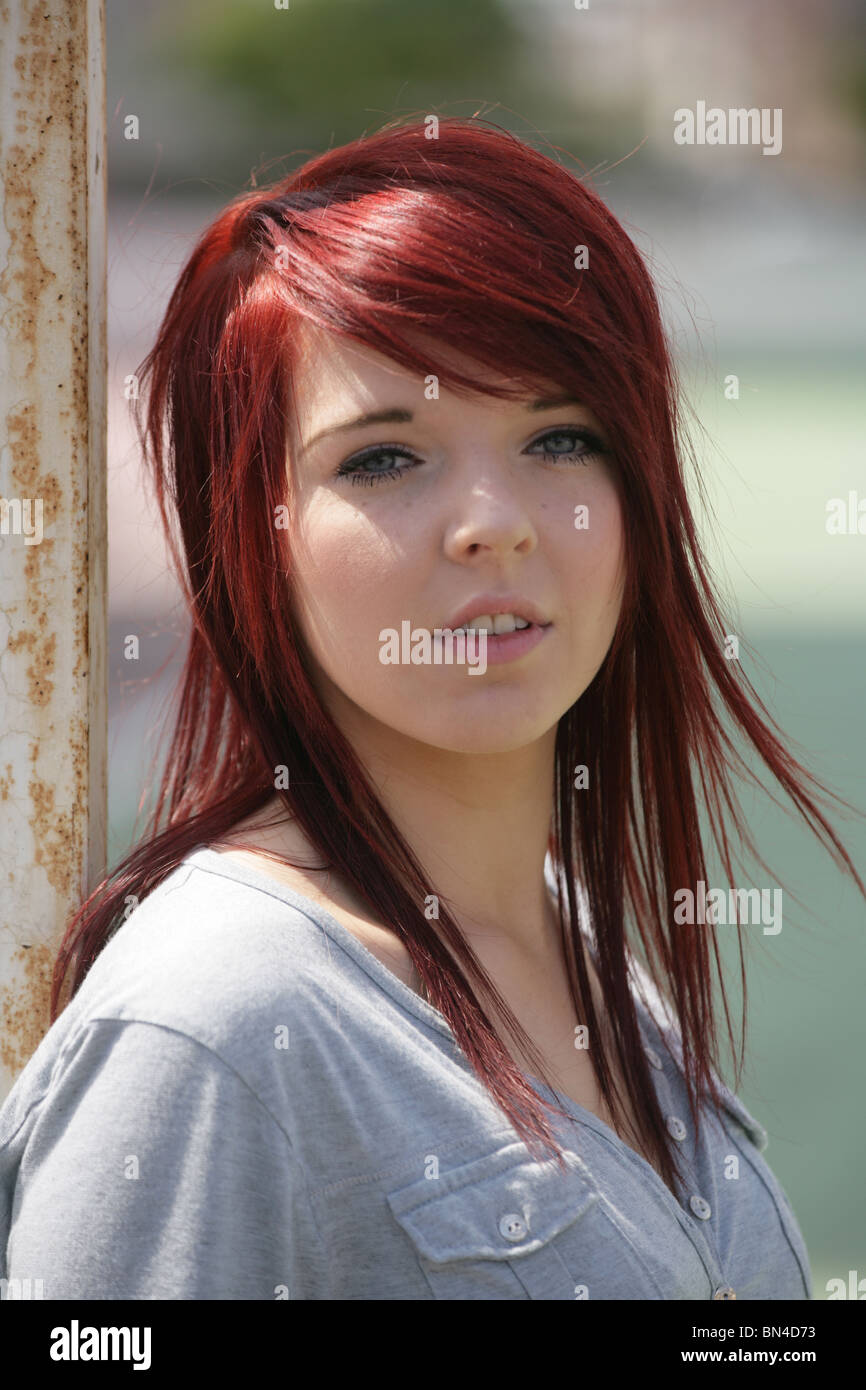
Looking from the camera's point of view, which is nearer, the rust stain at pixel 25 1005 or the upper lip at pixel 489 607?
the upper lip at pixel 489 607

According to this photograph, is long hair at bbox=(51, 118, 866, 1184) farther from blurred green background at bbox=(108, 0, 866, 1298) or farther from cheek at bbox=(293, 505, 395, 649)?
blurred green background at bbox=(108, 0, 866, 1298)

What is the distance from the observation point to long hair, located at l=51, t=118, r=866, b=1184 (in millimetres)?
1054

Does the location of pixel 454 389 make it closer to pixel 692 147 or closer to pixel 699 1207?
pixel 699 1207

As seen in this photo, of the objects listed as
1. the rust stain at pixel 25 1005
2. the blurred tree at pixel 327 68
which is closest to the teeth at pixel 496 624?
the rust stain at pixel 25 1005

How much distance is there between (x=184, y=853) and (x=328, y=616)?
22cm

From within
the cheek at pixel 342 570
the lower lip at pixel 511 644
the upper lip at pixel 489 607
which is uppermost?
the cheek at pixel 342 570

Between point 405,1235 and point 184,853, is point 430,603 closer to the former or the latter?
point 184,853

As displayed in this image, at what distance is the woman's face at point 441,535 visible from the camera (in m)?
1.04

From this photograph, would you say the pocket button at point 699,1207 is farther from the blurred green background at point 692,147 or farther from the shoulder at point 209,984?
the blurred green background at point 692,147

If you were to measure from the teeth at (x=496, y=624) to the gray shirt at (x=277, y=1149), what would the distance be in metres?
0.23

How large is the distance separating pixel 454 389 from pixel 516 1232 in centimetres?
60

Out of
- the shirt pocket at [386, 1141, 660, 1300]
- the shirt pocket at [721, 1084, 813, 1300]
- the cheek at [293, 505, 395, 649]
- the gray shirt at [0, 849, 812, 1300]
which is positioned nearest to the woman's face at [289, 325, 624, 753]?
the cheek at [293, 505, 395, 649]

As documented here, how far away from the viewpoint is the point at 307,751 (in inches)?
45.9

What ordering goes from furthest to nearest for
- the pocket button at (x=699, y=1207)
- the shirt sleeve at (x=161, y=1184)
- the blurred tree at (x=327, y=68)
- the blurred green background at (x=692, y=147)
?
1. the blurred tree at (x=327, y=68)
2. the blurred green background at (x=692, y=147)
3. the pocket button at (x=699, y=1207)
4. the shirt sleeve at (x=161, y=1184)
